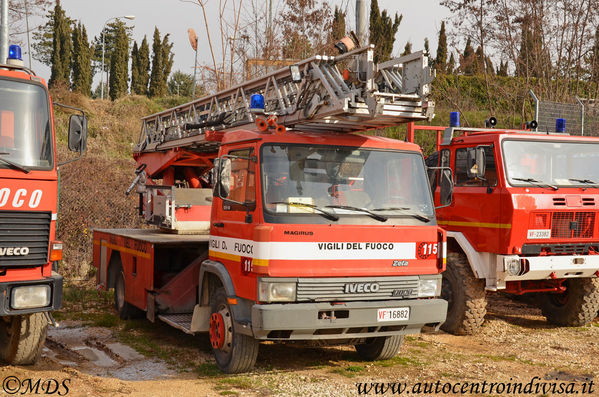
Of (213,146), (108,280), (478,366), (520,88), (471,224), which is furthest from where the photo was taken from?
(520,88)

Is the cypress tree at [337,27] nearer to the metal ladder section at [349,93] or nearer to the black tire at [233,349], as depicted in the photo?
the metal ladder section at [349,93]

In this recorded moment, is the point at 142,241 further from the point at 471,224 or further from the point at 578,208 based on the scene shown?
the point at 578,208

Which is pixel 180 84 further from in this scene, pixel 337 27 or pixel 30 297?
A: pixel 30 297

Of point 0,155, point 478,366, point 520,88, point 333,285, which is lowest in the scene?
point 478,366

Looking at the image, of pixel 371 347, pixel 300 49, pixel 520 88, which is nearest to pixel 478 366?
pixel 371 347

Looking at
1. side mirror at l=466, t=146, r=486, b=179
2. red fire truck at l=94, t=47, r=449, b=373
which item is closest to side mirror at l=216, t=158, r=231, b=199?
red fire truck at l=94, t=47, r=449, b=373

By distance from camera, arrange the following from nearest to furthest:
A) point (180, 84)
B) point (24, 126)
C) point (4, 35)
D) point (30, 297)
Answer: point (30, 297) → point (24, 126) → point (4, 35) → point (180, 84)

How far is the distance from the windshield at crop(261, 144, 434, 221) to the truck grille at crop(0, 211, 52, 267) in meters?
2.10

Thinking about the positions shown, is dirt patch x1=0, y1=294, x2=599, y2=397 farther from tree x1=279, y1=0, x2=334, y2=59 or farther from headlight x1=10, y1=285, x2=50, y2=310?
tree x1=279, y1=0, x2=334, y2=59

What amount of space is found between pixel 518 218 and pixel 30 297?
5.65 meters

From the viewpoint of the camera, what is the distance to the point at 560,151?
8.52 metres

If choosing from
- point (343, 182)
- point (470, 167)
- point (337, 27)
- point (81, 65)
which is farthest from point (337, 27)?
point (81, 65)

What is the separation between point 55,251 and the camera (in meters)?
6.17

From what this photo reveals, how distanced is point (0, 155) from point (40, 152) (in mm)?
373
